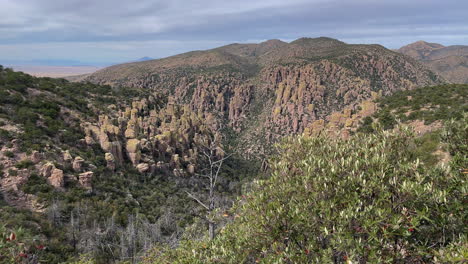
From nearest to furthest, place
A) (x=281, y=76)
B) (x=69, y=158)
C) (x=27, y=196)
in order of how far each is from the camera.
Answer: (x=27, y=196), (x=69, y=158), (x=281, y=76)

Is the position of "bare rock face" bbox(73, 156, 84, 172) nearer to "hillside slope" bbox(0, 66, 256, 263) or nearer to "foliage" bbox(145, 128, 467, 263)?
"hillside slope" bbox(0, 66, 256, 263)

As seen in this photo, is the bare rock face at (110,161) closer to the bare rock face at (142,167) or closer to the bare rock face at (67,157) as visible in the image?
the bare rock face at (142,167)

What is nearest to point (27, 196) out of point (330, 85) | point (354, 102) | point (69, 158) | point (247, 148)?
point (69, 158)

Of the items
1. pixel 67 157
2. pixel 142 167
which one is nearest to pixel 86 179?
pixel 67 157

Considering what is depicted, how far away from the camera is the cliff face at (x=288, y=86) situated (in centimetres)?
12331

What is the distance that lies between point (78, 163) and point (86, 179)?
124 inches

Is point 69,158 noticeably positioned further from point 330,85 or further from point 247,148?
point 330,85

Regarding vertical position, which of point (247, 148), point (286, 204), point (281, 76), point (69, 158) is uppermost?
point (281, 76)

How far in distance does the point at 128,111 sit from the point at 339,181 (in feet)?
202

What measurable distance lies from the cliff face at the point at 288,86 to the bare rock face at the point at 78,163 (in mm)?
68504

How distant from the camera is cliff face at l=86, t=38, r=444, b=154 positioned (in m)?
123

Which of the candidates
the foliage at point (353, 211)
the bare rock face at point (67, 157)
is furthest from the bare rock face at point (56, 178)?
the foliage at point (353, 211)

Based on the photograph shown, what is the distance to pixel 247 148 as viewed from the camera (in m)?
115

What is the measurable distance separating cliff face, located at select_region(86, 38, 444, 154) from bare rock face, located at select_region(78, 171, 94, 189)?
71.0 meters
